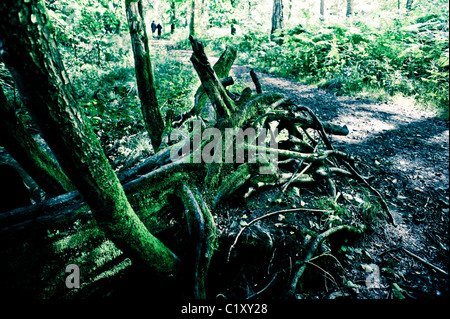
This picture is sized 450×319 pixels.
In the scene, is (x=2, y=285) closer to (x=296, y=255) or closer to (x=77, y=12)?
(x=296, y=255)

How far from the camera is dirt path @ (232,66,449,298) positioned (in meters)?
2.53

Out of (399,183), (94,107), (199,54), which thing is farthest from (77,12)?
(399,183)

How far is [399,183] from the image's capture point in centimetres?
401

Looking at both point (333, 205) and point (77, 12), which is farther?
point (77, 12)

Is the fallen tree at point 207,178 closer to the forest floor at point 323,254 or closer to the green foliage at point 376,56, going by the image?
the forest floor at point 323,254

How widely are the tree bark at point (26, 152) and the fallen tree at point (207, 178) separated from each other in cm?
74

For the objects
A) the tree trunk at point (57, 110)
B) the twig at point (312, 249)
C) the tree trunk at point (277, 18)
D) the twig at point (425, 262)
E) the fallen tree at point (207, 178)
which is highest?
the tree trunk at point (277, 18)

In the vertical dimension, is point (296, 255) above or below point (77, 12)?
below

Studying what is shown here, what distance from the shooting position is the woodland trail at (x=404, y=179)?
2.56 metres

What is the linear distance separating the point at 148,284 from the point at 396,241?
3.26 m

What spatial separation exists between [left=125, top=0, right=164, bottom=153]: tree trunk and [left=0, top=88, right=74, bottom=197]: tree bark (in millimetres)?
2076

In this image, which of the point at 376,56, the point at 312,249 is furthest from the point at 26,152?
the point at 376,56

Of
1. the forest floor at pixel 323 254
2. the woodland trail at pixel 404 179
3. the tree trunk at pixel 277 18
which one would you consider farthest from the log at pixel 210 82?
the tree trunk at pixel 277 18
